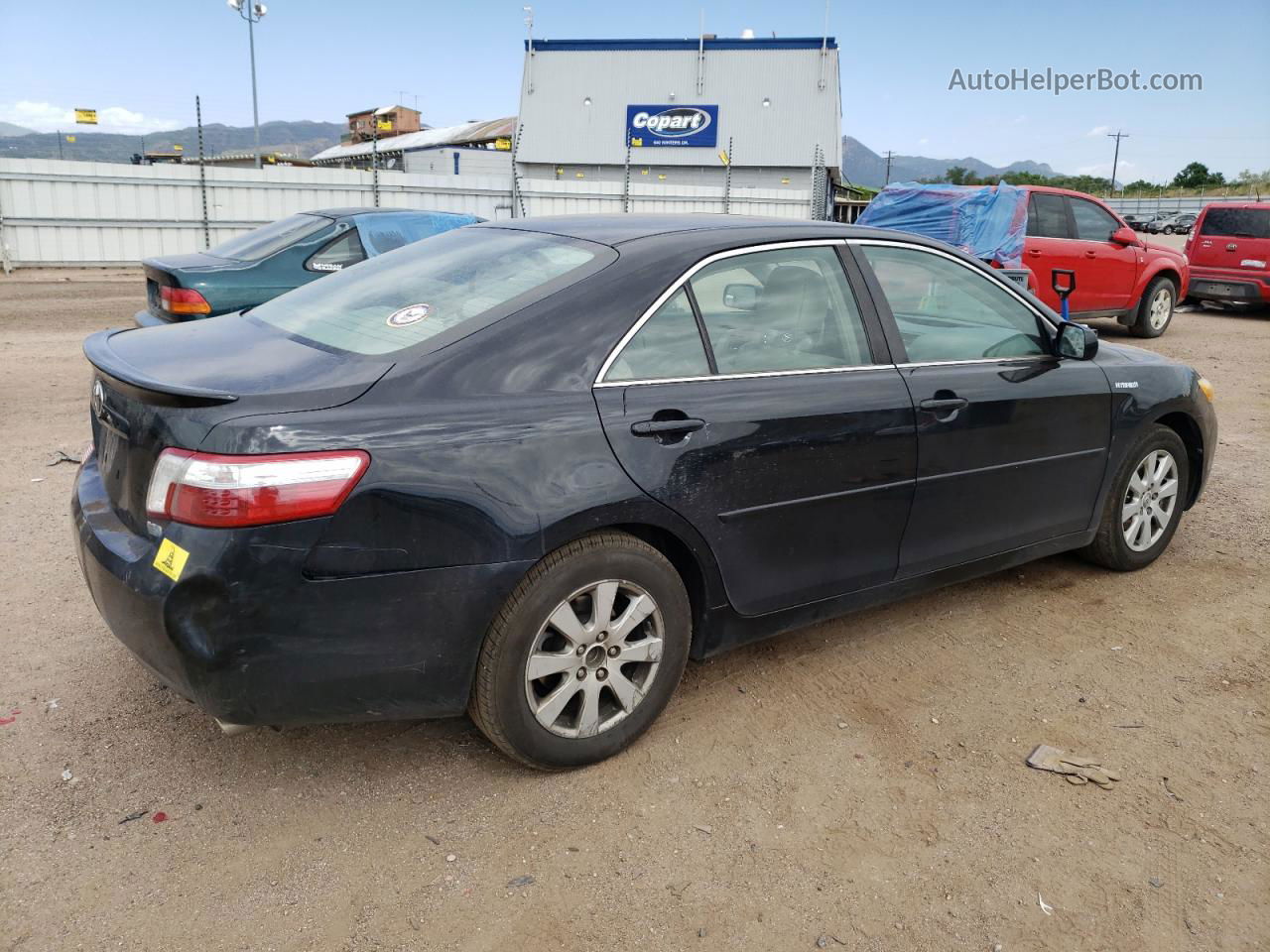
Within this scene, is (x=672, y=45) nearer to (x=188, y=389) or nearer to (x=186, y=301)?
(x=186, y=301)

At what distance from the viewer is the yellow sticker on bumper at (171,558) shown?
2.43 meters

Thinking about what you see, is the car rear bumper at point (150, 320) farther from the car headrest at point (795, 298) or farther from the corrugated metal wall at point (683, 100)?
the corrugated metal wall at point (683, 100)

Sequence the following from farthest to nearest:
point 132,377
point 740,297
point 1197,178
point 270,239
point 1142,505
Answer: point 1197,178 → point 270,239 → point 1142,505 → point 740,297 → point 132,377

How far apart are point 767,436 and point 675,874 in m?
1.30

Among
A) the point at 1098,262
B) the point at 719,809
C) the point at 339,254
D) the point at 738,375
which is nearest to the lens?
the point at 719,809

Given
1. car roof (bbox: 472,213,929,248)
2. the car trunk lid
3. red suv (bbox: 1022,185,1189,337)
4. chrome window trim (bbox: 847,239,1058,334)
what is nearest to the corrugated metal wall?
red suv (bbox: 1022,185,1189,337)

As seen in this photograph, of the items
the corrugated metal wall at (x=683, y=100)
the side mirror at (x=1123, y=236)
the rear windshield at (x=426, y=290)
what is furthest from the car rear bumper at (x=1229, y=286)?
the corrugated metal wall at (x=683, y=100)

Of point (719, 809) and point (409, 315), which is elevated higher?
point (409, 315)

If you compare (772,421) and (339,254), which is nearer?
(772,421)

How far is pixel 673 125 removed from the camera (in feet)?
138

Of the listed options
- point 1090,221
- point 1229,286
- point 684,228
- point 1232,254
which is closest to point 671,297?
point 684,228

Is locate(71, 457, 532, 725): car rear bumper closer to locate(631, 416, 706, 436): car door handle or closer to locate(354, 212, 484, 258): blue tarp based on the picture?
locate(631, 416, 706, 436): car door handle

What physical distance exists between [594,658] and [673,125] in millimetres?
42063

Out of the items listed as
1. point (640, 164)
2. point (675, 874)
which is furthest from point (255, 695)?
point (640, 164)
